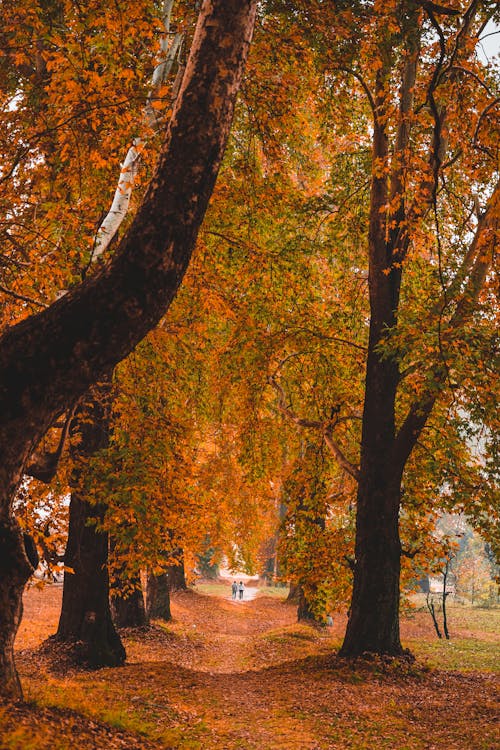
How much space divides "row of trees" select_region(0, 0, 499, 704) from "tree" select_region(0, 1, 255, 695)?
2 centimetres

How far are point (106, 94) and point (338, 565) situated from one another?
936 centimetres

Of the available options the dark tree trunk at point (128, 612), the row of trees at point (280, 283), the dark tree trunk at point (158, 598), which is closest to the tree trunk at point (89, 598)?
the row of trees at point (280, 283)

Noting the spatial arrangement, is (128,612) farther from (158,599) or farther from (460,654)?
(460,654)

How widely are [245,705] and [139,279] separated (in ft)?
22.5

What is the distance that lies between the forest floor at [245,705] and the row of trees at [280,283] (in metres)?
0.79

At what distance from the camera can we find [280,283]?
36.5 ft

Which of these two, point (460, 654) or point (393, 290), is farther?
point (460, 654)

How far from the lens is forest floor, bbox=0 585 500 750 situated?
5.05 meters

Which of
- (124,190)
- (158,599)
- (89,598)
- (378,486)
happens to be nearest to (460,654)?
(158,599)

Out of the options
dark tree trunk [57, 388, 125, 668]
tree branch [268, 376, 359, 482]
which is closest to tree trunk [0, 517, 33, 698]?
dark tree trunk [57, 388, 125, 668]

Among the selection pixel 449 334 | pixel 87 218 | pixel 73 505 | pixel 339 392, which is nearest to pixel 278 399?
pixel 339 392

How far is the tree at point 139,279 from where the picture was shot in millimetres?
3943

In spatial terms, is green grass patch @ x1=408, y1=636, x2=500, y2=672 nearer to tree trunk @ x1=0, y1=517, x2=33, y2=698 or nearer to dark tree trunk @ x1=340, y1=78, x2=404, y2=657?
dark tree trunk @ x1=340, y1=78, x2=404, y2=657

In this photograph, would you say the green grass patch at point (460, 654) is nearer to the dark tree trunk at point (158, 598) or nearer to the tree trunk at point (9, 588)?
the dark tree trunk at point (158, 598)
